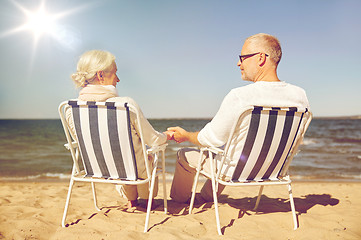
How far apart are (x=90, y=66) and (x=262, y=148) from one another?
1.68m

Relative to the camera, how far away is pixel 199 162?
266 centimetres

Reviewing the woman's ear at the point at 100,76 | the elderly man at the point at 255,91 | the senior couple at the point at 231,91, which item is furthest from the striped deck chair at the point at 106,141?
the elderly man at the point at 255,91

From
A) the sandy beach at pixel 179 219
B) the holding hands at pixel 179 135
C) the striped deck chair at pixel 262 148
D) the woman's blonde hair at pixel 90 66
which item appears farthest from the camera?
the holding hands at pixel 179 135

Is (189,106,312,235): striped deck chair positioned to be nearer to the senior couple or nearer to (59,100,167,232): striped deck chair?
the senior couple

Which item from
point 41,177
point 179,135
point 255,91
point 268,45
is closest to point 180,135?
point 179,135

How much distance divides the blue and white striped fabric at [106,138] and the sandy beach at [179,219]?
52 cm

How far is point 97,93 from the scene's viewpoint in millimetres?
2369

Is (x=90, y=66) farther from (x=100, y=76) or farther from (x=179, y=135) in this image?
(x=179, y=135)

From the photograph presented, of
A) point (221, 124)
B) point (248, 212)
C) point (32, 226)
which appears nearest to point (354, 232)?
point (248, 212)

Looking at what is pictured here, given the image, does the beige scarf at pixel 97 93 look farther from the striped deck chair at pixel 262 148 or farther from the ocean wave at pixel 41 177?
the ocean wave at pixel 41 177

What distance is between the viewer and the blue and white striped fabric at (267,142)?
2150 mm

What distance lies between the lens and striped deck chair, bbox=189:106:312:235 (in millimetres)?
2148

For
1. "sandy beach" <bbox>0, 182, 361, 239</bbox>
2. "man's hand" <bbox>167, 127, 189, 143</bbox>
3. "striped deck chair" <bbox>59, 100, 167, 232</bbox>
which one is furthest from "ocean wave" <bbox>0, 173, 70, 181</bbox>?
"man's hand" <bbox>167, 127, 189, 143</bbox>

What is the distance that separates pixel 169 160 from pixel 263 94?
670 centimetres
